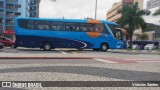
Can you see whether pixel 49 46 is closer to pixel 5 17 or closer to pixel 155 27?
pixel 5 17

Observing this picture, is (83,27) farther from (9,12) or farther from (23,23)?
(9,12)

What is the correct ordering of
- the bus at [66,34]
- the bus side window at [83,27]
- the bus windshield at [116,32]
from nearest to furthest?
the bus at [66,34] < the bus side window at [83,27] < the bus windshield at [116,32]

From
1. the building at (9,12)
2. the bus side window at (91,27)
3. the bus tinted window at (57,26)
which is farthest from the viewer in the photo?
the building at (9,12)

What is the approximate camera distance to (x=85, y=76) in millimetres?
9602

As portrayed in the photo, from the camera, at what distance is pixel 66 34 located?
3050 cm

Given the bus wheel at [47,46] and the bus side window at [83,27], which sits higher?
the bus side window at [83,27]

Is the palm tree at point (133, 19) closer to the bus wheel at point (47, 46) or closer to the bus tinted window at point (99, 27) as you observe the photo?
the bus tinted window at point (99, 27)

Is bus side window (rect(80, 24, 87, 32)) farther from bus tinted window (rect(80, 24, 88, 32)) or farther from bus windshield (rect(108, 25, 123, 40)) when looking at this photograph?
bus windshield (rect(108, 25, 123, 40))

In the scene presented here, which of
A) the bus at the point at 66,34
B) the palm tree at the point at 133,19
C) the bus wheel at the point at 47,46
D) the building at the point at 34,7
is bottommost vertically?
the bus wheel at the point at 47,46

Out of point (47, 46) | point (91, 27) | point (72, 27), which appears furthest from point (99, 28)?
point (47, 46)

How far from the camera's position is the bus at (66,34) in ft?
96.8

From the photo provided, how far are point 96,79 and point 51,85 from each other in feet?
5.36

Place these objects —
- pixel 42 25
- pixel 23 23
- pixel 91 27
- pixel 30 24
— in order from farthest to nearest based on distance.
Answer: pixel 91 27 < pixel 42 25 < pixel 30 24 < pixel 23 23

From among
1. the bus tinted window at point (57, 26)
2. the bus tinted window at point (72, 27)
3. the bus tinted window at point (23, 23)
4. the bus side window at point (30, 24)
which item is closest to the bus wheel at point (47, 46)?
the bus tinted window at point (57, 26)
